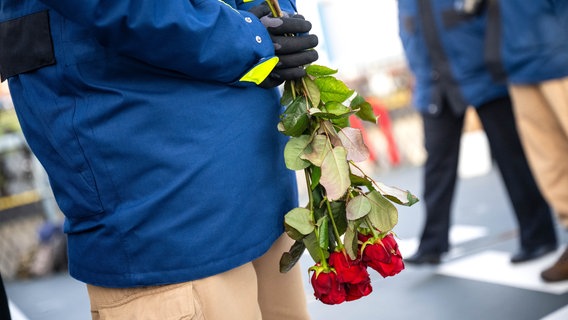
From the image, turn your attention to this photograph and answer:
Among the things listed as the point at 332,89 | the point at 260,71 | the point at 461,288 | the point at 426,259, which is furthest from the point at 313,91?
the point at 426,259

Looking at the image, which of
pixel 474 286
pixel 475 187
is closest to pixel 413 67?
pixel 474 286

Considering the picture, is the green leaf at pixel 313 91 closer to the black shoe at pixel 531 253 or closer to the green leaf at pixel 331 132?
the green leaf at pixel 331 132

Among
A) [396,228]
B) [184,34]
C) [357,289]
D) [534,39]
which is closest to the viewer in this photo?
[184,34]

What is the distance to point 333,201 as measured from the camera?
1.14m

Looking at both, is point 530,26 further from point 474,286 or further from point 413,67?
point 474,286

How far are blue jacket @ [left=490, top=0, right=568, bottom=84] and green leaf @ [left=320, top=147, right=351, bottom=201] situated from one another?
1.72 m

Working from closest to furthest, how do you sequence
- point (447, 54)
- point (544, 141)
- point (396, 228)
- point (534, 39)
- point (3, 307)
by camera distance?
point (3, 307) → point (534, 39) → point (544, 141) → point (447, 54) → point (396, 228)

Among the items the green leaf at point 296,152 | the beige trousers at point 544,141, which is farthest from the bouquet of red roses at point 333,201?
the beige trousers at point 544,141

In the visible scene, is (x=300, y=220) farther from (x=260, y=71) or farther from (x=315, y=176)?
(x=260, y=71)

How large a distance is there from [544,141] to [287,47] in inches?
75.6

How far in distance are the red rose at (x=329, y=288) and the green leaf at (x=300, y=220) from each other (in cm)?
8

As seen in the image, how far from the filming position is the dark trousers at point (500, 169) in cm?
274

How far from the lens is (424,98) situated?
2.92m

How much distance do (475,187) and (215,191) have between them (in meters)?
3.66
